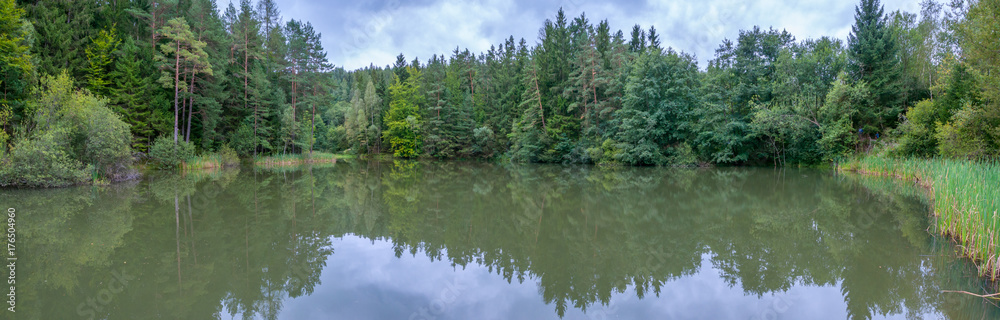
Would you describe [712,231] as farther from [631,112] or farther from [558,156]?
[558,156]

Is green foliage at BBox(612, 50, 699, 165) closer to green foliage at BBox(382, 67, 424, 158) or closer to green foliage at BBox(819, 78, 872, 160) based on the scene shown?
green foliage at BBox(819, 78, 872, 160)

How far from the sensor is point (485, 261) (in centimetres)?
589

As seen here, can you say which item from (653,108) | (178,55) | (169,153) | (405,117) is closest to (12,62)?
(169,153)

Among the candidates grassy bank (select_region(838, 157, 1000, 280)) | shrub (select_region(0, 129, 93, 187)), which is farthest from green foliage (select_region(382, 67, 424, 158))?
grassy bank (select_region(838, 157, 1000, 280))

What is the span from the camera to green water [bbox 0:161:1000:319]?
4195mm

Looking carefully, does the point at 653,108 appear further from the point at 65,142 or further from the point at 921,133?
the point at 65,142

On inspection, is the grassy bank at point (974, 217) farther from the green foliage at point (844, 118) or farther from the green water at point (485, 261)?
the green foliage at point (844, 118)

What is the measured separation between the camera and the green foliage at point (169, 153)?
2092cm

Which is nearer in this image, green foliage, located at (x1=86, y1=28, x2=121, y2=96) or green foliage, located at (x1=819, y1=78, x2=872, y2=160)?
green foliage, located at (x1=86, y1=28, x2=121, y2=96)

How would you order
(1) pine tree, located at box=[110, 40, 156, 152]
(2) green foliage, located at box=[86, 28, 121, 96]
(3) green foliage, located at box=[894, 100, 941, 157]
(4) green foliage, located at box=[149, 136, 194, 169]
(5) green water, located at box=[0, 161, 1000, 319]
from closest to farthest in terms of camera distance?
(5) green water, located at box=[0, 161, 1000, 319] < (3) green foliage, located at box=[894, 100, 941, 157] < (2) green foliage, located at box=[86, 28, 121, 96] < (1) pine tree, located at box=[110, 40, 156, 152] < (4) green foliage, located at box=[149, 136, 194, 169]

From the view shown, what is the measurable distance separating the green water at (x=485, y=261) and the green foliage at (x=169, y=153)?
1084 cm

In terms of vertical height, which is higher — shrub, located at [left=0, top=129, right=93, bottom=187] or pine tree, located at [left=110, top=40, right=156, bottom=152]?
pine tree, located at [left=110, top=40, right=156, bottom=152]

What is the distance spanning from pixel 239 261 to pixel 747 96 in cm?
3027

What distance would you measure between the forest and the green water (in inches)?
226
